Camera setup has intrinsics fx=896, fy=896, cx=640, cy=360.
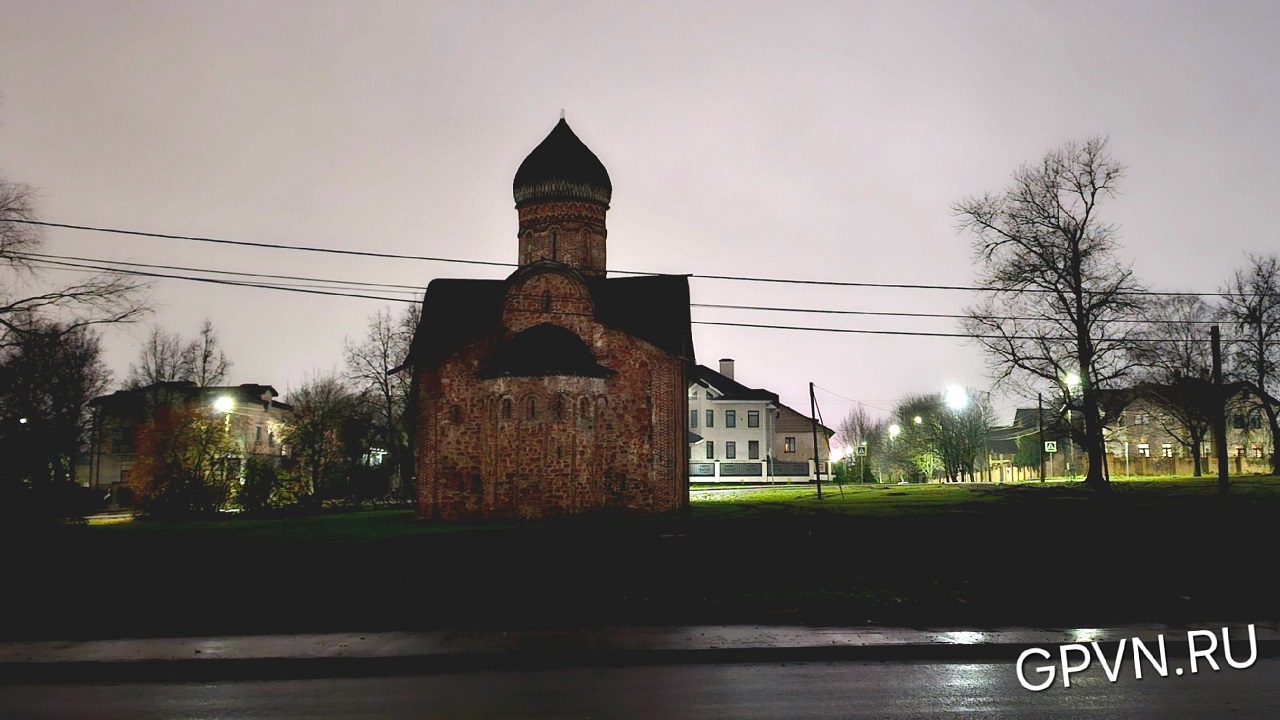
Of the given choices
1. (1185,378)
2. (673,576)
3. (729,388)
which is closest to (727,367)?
(729,388)

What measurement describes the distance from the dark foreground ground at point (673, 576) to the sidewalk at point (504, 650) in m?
0.77

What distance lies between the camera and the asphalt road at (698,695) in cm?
795

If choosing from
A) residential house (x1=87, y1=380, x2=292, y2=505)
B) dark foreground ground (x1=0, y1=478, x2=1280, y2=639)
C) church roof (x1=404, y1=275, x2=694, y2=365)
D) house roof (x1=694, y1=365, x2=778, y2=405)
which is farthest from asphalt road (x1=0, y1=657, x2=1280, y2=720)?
house roof (x1=694, y1=365, x2=778, y2=405)

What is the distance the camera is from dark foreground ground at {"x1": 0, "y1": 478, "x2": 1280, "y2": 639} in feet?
41.5

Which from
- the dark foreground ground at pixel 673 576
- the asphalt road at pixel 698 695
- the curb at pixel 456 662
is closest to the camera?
the asphalt road at pixel 698 695

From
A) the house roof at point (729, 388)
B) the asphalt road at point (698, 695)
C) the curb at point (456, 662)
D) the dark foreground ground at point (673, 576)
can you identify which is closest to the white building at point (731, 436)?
the house roof at point (729, 388)

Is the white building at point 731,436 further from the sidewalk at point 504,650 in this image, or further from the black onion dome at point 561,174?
the sidewalk at point 504,650

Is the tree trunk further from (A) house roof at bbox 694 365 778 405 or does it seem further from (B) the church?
(A) house roof at bbox 694 365 778 405

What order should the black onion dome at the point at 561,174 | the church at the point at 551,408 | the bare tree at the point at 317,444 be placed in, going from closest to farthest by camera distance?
the church at the point at 551,408 → the black onion dome at the point at 561,174 → the bare tree at the point at 317,444

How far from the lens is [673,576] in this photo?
15.5 metres

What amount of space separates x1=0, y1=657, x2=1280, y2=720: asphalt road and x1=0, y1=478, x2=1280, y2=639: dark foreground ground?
2.54 meters

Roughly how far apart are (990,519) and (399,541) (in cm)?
1388

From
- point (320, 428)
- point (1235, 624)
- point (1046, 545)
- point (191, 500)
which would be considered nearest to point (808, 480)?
point (320, 428)

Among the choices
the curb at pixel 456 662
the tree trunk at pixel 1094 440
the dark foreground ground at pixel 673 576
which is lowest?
the curb at pixel 456 662
